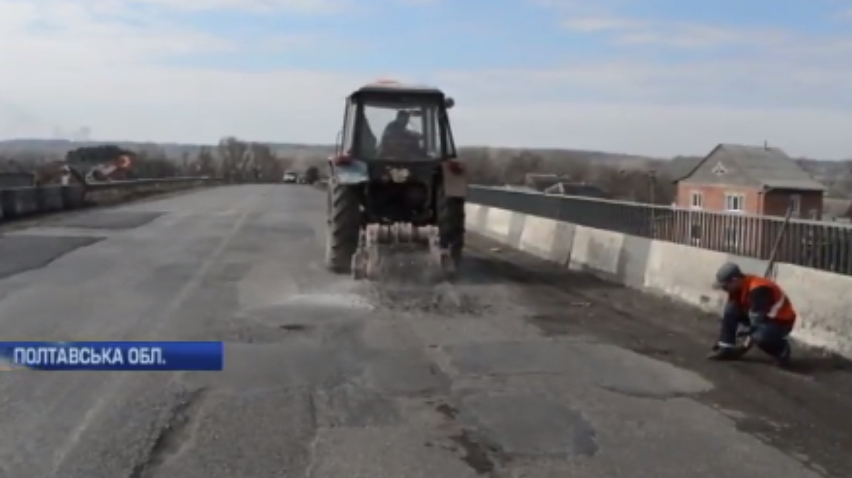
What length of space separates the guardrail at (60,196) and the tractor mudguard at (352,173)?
13831 millimetres

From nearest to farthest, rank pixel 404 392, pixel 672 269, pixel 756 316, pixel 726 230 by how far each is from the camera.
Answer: pixel 404 392
pixel 756 316
pixel 726 230
pixel 672 269

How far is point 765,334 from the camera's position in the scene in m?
8.85

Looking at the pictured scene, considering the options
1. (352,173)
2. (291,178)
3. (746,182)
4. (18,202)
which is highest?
(352,173)

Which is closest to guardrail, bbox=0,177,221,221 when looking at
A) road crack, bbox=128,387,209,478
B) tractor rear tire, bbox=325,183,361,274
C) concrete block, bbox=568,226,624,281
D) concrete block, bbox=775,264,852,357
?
tractor rear tire, bbox=325,183,361,274

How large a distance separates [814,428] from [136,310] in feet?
22.9

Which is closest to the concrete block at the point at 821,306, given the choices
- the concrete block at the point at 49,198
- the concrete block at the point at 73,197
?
the concrete block at the point at 49,198

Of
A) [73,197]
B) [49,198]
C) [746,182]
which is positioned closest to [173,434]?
[746,182]

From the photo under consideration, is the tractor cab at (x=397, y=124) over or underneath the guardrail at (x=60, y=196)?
over

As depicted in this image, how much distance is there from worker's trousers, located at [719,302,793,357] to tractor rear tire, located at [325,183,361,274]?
6.89m

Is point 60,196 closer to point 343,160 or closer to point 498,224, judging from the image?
point 498,224

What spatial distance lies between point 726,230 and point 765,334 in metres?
3.73

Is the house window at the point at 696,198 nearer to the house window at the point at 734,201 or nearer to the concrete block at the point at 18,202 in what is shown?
the house window at the point at 734,201

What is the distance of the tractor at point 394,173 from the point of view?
14.8 metres

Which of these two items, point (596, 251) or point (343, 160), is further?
point (596, 251)
